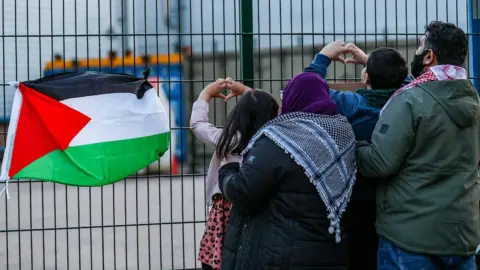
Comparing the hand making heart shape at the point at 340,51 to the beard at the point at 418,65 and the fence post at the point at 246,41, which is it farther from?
the fence post at the point at 246,41

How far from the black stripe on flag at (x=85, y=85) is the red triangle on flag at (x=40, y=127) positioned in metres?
0.05

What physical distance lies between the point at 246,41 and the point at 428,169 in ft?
7.08

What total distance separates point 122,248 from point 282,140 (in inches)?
199

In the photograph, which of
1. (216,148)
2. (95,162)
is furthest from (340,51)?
(95,162)

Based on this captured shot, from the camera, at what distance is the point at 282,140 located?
2.74 meters

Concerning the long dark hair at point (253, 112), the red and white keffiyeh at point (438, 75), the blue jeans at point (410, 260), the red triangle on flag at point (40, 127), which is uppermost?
the red and white keffiyeh at point (438, 75)

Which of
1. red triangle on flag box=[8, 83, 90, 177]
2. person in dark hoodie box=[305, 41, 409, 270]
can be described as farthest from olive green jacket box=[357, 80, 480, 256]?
red triangle on flag box=[8, 83, 90, 177]

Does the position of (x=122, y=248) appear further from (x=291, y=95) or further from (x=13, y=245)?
(x=291, y=95)

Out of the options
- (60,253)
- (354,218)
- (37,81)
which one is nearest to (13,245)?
(60,253)

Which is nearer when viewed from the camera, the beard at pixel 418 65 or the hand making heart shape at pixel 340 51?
the beard at pixel 418 65

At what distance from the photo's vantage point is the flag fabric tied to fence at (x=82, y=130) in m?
4.26

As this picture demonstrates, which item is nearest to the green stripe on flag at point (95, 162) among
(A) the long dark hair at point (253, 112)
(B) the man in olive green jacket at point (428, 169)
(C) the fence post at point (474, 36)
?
(A) the long dark hair at point (253, 112)

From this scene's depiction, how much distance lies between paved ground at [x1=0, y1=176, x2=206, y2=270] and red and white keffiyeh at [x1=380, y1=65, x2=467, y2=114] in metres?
2.42

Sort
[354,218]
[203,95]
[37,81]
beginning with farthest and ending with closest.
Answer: [37,81] → [203,95] → [354,218]
